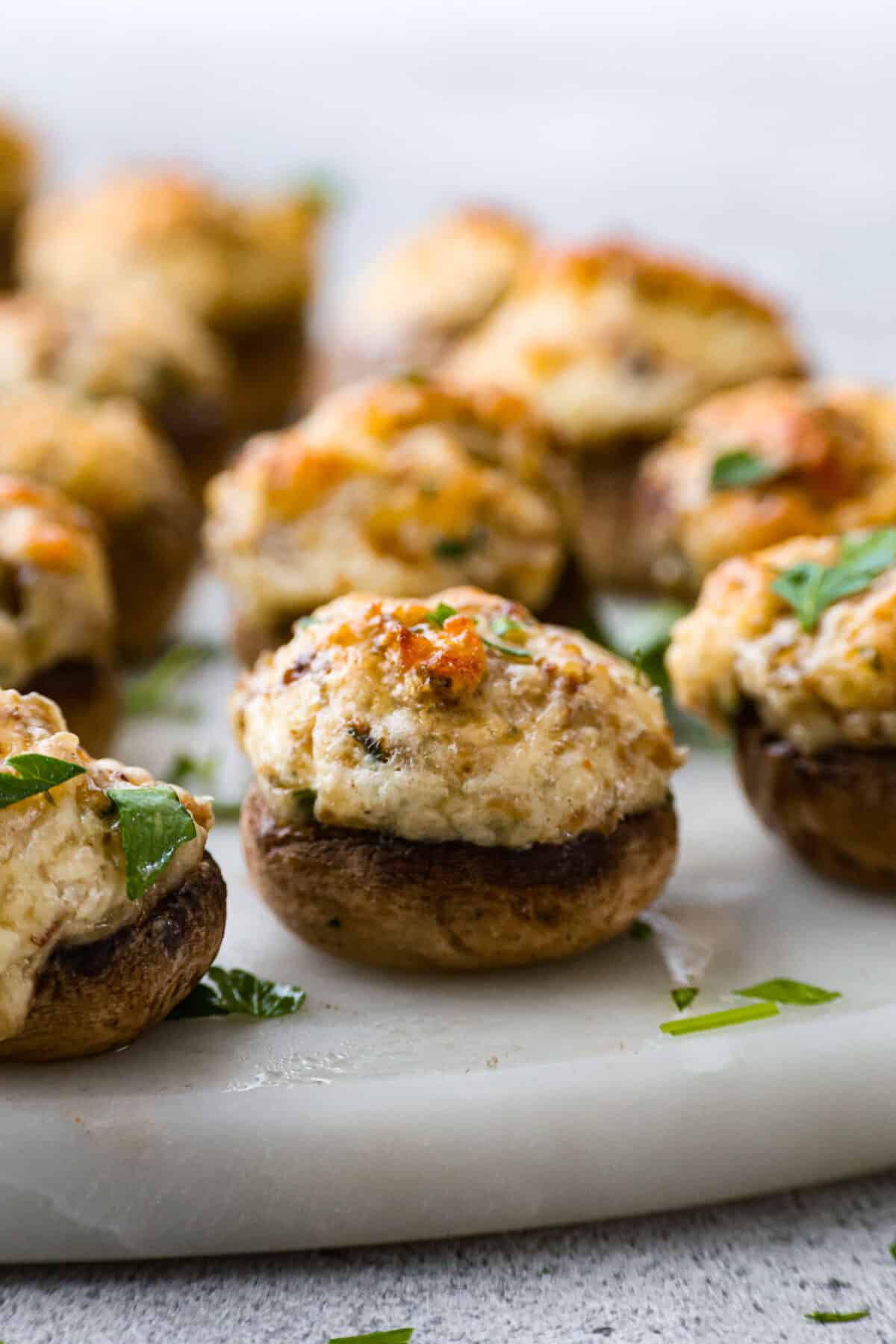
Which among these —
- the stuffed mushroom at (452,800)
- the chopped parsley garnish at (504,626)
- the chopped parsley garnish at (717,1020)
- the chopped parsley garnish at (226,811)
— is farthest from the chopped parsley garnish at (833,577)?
the chopped parsley garnish at (226,811)

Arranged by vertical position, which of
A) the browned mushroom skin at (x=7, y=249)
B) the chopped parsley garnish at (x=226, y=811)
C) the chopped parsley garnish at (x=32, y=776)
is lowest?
the browned mushroom skin at (x=7, y=249)

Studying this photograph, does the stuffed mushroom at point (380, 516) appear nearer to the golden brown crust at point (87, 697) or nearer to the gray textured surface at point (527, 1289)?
the golden brown crust at point (87, 697)

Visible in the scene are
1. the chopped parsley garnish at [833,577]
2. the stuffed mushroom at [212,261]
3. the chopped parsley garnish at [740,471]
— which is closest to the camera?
the chopped parsley garnish at [833,577]

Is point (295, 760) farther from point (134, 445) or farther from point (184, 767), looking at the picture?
point (134, 445)

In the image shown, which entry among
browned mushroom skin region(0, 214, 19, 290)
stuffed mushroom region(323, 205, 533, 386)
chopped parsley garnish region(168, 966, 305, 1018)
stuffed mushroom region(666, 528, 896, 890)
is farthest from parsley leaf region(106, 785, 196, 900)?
browned mushroom skin region(0, 214, 19, 290)

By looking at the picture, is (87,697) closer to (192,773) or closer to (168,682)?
(192,773)

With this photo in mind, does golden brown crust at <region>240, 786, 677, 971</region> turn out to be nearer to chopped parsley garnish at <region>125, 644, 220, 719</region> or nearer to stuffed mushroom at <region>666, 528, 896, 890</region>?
stuffed mushroom at <region>666, 528, 896, 890</region>
